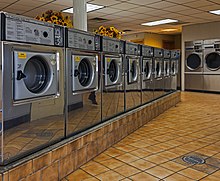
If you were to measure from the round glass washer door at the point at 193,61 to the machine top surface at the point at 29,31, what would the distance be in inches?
313

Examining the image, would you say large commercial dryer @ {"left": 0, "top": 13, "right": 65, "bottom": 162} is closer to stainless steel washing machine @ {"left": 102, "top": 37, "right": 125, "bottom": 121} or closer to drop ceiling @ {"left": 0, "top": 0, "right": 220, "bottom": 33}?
stainless steel washing machine @ {"left": 102, "top": 37, "right": 125, "bottom": 121}

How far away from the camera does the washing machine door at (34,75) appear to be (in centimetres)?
170

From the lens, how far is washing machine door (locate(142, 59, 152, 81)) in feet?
14.0

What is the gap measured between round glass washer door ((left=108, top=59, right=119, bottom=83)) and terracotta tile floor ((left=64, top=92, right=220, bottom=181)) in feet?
2.73

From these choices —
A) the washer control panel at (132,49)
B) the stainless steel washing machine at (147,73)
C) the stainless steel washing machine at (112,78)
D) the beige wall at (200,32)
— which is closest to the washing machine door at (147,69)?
the stainless steel washing machine at (147,73)

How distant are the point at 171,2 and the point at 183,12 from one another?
1359 millimetres

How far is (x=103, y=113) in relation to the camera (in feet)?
9.58

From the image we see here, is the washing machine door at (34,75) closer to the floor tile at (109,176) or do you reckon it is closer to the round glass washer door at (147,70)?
the floor tile at (109,176)

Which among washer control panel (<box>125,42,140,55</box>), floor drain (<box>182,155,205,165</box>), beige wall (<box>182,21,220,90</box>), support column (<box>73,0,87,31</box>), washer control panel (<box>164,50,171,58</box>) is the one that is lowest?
floor drain (<box>182,155,205,165</box>)

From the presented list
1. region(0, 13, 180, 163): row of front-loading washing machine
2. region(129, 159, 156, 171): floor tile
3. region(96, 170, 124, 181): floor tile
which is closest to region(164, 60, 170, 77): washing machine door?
region(0, 13, 180, 163): row of front-loading washing machine

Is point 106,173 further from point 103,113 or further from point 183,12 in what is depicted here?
point 183,12

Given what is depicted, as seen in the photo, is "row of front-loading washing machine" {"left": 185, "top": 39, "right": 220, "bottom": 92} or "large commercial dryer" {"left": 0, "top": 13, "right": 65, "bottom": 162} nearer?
"large commercial dryer" {"left": 0, "top": 13, "right": 65, "bottom": 162}

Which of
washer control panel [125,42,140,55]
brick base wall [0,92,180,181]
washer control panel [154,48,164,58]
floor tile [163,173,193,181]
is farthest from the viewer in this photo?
washer control panel [154,48,164,58]

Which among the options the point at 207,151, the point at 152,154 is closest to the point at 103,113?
the point at 152,154
